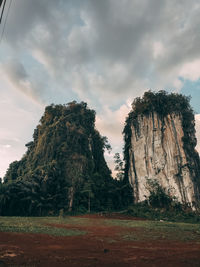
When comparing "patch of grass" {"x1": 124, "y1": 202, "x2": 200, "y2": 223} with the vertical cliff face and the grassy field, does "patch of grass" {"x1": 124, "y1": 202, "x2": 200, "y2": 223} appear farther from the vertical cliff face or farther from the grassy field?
the grassy field

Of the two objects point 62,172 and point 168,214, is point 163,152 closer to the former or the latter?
point 168,214

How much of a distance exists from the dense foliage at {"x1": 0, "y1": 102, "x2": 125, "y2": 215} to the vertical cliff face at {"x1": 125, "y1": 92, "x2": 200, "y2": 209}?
651 cm

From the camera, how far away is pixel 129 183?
39.2 meters

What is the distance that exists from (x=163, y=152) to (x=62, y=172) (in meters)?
19.4

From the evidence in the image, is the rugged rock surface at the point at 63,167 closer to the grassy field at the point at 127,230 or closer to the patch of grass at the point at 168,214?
the patch of grass at the point at 168,214

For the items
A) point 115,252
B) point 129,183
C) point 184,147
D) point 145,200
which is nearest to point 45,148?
point 129,183

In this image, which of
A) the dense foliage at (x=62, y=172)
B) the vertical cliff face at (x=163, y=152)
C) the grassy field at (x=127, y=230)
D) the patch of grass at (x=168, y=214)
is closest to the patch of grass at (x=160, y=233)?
the grassy field at (x=127, y=230)

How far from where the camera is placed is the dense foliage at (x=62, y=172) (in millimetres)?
26172

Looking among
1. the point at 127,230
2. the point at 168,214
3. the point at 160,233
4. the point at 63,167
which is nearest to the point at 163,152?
the point at 168,214

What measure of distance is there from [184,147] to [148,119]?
8.92 metres

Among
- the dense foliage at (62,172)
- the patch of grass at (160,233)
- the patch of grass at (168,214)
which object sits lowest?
the patch of grass at (160,233)

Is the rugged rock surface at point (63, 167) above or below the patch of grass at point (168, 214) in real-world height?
above

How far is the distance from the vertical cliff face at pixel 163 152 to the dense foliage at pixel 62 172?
6.51 m

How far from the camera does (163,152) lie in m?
35.8
